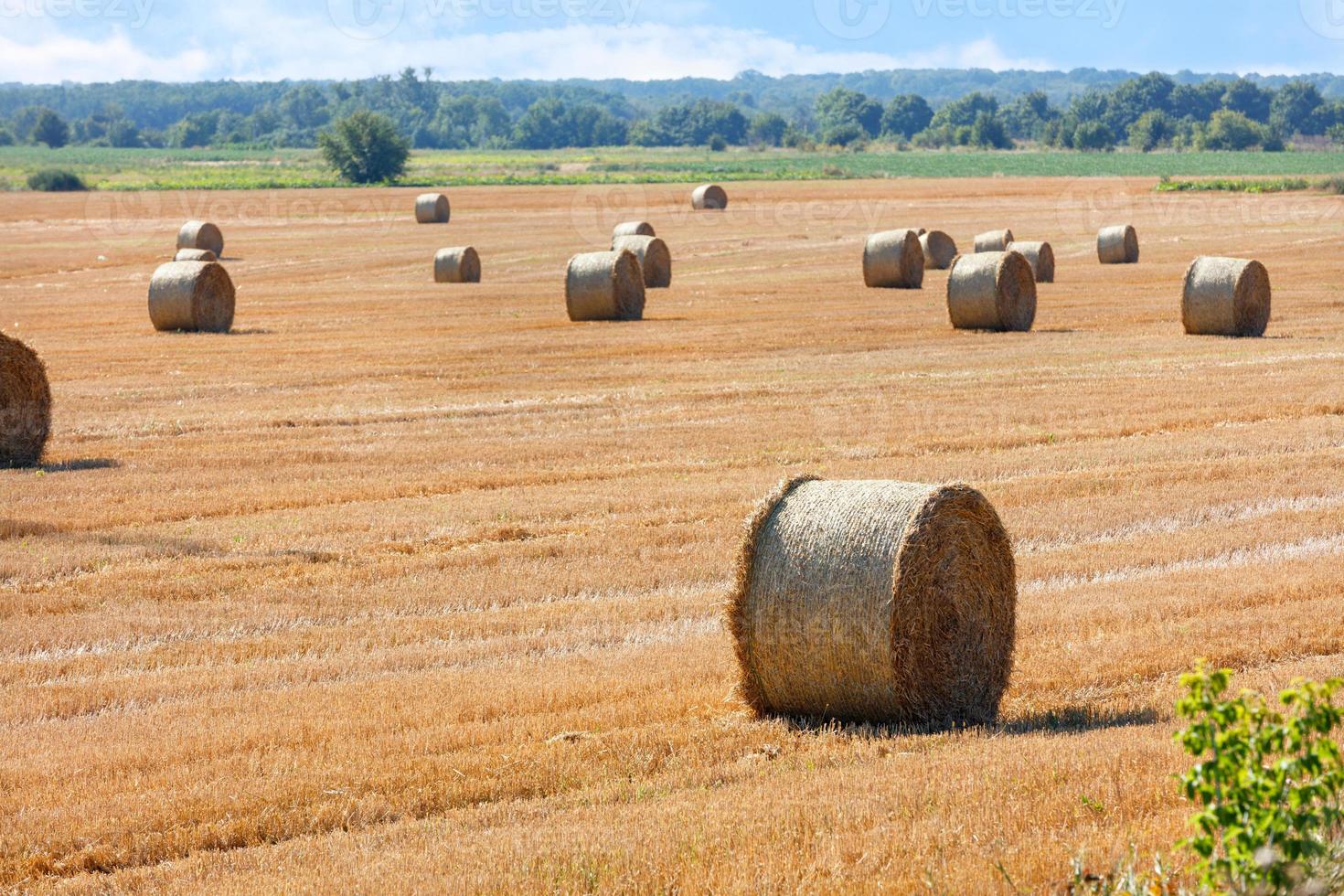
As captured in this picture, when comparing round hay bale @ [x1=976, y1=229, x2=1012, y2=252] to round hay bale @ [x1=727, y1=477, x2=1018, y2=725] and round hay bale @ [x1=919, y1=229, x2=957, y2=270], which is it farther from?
round hay bale @ [x1=727, y1=477, x2=1018, y2=725]

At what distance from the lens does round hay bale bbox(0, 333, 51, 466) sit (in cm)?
1634

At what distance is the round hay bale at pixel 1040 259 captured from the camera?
36.7 meters

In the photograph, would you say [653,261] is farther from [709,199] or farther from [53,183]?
[53,183]

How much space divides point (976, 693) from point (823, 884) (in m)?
2.92

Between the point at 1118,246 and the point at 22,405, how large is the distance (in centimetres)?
3187

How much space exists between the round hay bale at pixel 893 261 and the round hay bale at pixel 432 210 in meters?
27.5

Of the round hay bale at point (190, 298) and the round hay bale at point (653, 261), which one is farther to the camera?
the round hay bale at point (653, 261)

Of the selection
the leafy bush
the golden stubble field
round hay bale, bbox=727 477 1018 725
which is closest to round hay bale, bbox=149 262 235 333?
the golden stubble field

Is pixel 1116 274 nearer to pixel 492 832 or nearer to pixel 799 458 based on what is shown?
pixel 799 458

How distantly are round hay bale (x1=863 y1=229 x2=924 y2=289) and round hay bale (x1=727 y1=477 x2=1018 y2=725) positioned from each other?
92.5ft

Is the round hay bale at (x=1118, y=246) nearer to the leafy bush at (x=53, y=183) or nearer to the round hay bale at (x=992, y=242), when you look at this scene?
the round hay bale at (x=992, y=242)

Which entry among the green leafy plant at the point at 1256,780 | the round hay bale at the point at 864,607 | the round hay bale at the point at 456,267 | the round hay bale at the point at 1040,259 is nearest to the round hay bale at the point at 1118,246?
the round hay bale at the point at 1040,259

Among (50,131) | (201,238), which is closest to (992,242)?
(201,238)

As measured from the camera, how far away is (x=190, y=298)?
29469mm
